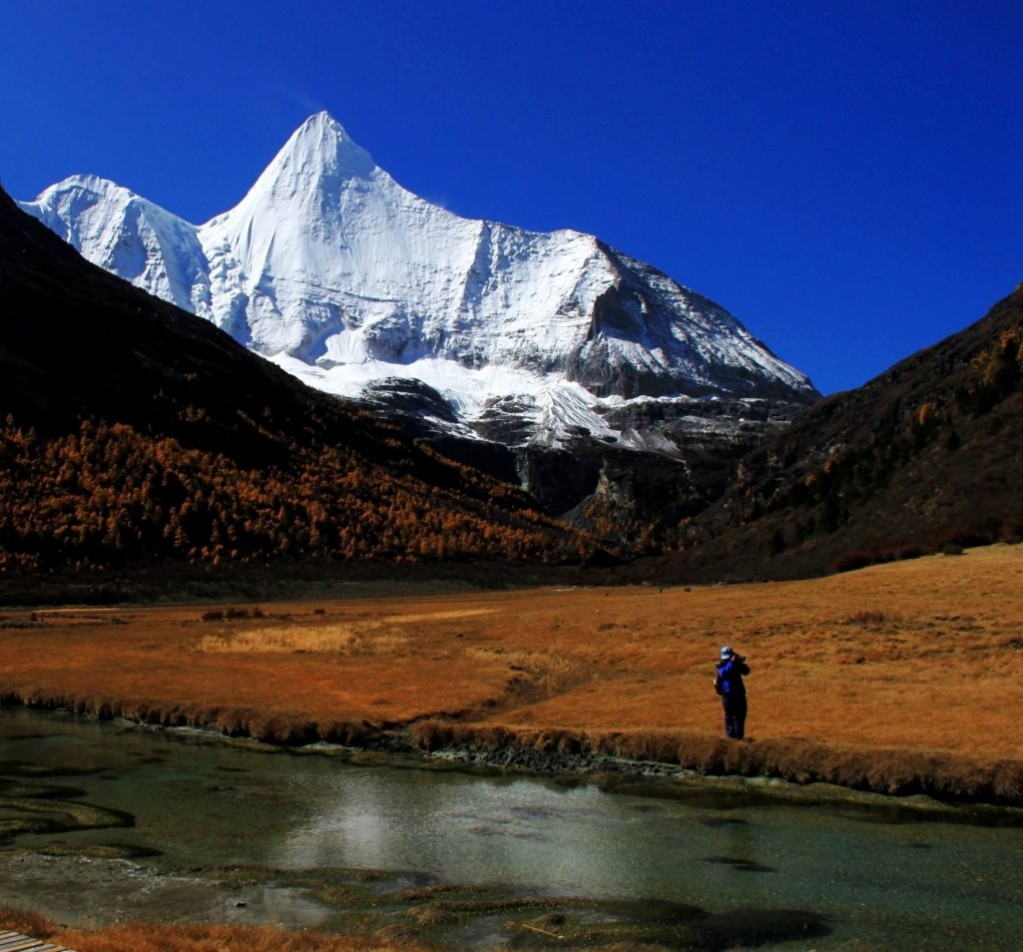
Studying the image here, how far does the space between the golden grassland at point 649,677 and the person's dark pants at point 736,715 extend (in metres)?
0.55

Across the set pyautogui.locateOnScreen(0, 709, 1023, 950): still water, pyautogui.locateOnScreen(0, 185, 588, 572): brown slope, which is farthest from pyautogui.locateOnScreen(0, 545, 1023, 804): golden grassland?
pyautogui.locateOnScreen(0, 185, 588, 572): brown slope

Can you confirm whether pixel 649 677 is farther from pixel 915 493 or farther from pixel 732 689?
pixel 915 493

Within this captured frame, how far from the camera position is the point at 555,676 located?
48.9 metres

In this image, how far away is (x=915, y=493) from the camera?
383ft

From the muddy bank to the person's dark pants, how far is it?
0.49 m

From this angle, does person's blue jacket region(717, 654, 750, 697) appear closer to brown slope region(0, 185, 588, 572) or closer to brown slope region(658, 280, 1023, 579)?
brown slope region(658, 280, 1023, 579)

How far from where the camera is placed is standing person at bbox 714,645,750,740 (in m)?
30.5

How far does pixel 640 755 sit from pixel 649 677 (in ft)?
47.3

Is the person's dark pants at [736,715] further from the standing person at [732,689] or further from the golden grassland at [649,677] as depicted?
the golden grassland at [649,677]

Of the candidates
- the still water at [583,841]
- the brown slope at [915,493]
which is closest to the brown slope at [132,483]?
the brown slope at [915,493]

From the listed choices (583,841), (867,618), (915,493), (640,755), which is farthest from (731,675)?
(915,493)

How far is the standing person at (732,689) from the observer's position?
30.5 metres

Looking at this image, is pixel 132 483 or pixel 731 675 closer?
pixel 731 675

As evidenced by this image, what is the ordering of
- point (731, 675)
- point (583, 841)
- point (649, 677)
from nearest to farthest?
point (583, 841), point (731, 675), point (649, 677)
